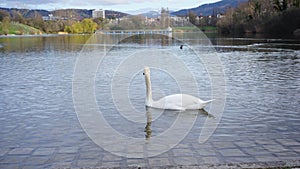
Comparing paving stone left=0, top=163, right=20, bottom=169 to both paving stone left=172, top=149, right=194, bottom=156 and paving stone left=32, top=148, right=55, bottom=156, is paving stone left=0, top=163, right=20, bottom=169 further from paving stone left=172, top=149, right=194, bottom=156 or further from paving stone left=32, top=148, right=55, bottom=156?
paving stone left=172, top=149, right=194, bottom=156

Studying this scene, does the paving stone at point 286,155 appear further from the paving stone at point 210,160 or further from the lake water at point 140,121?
the paving stone at point 210,160

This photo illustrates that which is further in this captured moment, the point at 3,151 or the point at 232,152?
the point at 3,151

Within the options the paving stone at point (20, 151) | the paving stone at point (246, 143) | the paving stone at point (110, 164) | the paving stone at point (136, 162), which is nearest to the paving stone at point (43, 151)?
the paving stone at point (20, 151)

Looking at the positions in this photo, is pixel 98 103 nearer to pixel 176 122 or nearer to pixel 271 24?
Result: pixel 176 122

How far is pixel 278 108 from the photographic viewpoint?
9539 mm

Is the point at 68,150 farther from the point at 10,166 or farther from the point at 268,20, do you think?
the point at 268,20

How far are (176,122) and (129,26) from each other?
4008 mm

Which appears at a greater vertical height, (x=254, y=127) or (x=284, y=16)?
(x=284, y=16)

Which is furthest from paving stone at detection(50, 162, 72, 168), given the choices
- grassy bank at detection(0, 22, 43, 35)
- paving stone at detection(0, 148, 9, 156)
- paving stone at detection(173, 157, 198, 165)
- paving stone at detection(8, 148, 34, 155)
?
grassy bank at detection(0, 22, 43, 35)

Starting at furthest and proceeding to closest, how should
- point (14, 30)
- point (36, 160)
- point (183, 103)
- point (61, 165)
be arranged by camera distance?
point (14, 30), point (183, 103), point (36, 160), point (61, 165)

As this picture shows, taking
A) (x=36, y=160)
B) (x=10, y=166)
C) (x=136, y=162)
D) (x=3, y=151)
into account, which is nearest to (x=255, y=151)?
(x=136, y=162)

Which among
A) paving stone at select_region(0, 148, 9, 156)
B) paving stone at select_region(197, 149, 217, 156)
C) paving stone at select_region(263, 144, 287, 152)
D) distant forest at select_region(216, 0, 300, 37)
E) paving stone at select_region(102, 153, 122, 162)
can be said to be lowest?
paving stone at select_region(0, 148, 9, 156)

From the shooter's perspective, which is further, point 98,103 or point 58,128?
point 98,103

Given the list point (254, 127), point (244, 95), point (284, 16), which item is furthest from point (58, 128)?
point (284, 16)
